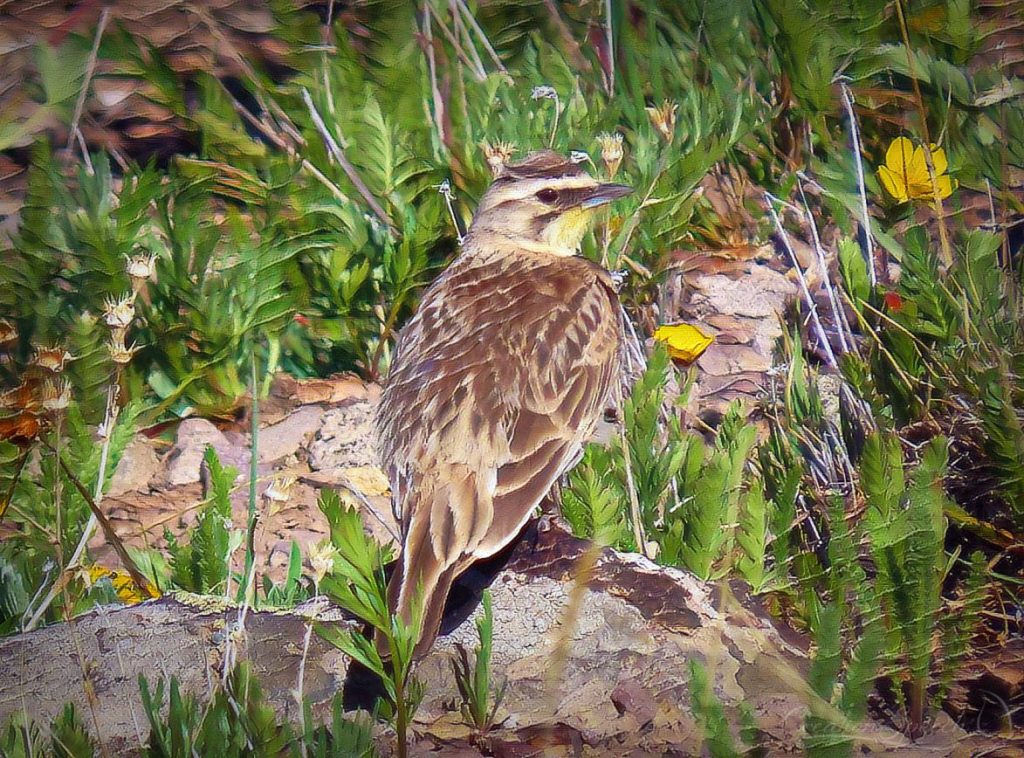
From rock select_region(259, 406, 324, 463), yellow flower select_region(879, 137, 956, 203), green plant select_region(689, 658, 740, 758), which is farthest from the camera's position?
rock select_region(259, 406, 324, 463)

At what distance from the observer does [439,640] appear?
4.07m

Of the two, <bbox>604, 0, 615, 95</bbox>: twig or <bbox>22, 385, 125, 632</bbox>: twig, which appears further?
<bbox>604, 0, 615, 95</bbox>: twig

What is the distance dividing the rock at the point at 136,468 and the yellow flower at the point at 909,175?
336 centimetres

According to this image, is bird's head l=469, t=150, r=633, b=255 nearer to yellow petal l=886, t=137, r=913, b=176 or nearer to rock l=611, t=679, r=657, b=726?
yellow petal l=886, t=137, r=913, b=176

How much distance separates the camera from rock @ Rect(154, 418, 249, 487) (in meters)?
5.60

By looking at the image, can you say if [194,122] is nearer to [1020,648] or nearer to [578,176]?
[578,176]

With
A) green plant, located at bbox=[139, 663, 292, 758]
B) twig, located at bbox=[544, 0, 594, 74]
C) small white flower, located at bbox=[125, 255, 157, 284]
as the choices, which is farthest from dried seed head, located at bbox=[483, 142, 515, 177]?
green plant, located at bbox=[139, 663, 292, 758]

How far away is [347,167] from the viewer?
628cm

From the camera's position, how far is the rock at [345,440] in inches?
221

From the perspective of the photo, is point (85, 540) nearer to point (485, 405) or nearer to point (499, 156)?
point (485, 405)

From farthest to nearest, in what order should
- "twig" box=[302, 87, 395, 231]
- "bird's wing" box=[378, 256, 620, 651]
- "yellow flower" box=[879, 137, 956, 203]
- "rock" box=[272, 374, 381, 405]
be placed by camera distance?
1. "twig" box=[302, 87, 395, 231]
2. "rock" box=[272, 374, 381, 405]
3. "yellow flower" box=[879, 137, 956, 203]
4. "bird's wing" box=[378, 256, 620, 651]

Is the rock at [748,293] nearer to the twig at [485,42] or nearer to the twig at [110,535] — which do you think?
the twig at [485,42]

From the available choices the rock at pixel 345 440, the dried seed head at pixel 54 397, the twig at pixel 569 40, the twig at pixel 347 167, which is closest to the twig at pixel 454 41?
the twig at pixel 569 40

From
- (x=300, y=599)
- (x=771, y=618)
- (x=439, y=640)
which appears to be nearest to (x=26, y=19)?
(x=300, y=599)
